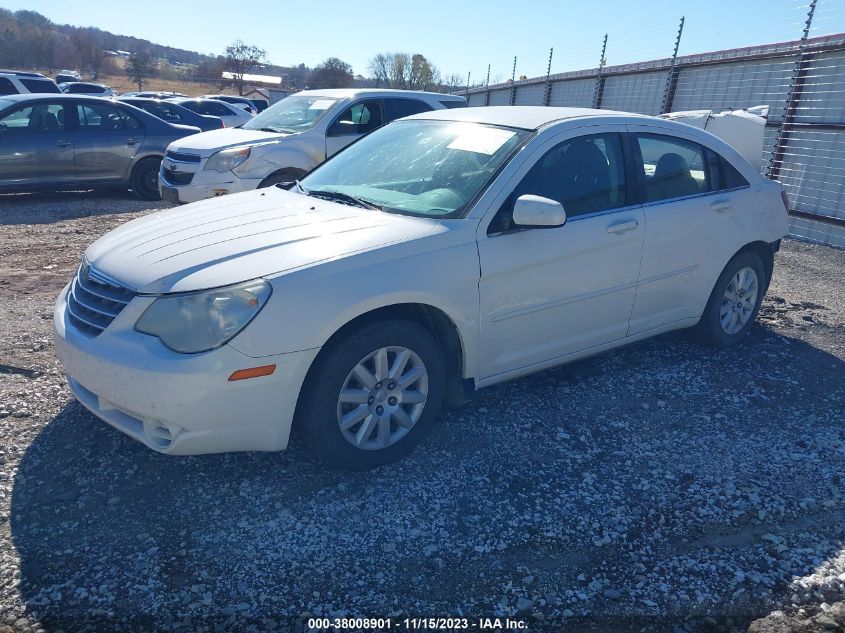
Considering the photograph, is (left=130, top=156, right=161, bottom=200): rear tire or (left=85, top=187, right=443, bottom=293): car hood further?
(left=130, top=156, right=161, bottom=200): rear tire

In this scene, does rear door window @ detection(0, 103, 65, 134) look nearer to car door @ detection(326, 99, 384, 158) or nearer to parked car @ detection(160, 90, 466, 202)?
parked car @ detection(160, 90, 466, 202)

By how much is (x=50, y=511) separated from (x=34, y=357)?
181cm

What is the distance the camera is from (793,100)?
386 inches

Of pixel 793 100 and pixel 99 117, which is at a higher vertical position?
pixel 793 100

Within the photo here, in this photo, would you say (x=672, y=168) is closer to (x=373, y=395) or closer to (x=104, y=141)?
(x=373, y=395)

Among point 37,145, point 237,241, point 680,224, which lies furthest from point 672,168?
point 37,145

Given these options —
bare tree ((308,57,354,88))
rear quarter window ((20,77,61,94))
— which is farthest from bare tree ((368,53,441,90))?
rear quarter window ((20,77,61,94))

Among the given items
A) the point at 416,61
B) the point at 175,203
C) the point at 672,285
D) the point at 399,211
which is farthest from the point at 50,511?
the point at 416,61

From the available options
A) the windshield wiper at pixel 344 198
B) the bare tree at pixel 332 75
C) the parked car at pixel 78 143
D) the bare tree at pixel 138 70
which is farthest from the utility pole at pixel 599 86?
the bare tree at pixel 138 70

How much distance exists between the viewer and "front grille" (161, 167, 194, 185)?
799cm

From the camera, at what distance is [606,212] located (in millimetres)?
3891

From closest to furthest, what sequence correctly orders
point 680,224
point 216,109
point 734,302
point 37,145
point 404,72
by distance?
point 680,224
point 734,302
point 37,145
point 216,109
point 404,72

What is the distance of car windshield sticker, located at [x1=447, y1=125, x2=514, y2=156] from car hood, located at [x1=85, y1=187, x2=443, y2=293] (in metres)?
0.70

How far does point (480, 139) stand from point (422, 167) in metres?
0.39
